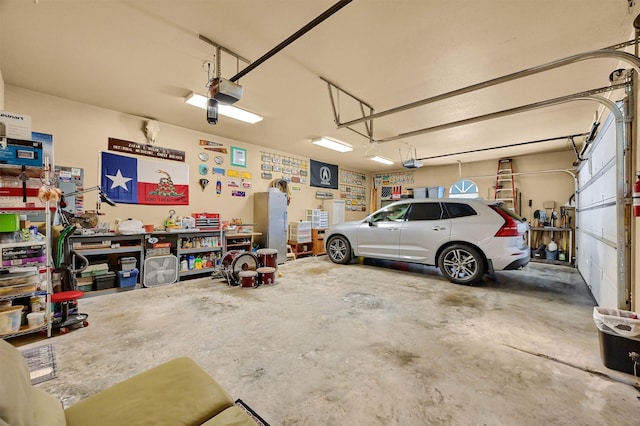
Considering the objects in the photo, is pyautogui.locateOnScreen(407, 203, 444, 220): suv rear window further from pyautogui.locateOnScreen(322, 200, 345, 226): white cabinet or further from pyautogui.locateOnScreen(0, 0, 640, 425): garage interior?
pyautogui.locateOnScreen(322, 200, 345, 226): white cabinet

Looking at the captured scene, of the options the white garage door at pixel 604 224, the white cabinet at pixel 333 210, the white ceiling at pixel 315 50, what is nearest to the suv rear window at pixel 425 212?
the white ceiling at pixel 315 50

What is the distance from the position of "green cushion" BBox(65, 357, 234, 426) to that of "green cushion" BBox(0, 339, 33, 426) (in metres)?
0.26

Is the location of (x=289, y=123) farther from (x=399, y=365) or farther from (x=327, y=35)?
(x=399, y=365)

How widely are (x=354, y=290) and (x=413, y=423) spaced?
2.54 meters

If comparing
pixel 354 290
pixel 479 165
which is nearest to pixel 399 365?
pixel 354 290

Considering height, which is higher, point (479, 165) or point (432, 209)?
point (479, 165)

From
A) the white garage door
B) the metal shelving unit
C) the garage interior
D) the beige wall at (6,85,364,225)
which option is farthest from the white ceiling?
the metal shelving unit

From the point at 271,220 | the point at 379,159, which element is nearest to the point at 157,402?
the point at 271,220

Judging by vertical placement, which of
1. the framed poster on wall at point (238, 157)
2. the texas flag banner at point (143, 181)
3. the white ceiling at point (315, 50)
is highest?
the white ceiling at point (315, 50)

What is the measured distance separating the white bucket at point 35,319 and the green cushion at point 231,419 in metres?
2.71

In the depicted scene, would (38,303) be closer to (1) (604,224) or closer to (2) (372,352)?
(2) (372,352)

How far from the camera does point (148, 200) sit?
470 cm

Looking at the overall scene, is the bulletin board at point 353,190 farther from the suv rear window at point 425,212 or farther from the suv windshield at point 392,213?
the suv rear window at point 425,212

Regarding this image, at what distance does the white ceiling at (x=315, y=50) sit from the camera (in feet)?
7.12
